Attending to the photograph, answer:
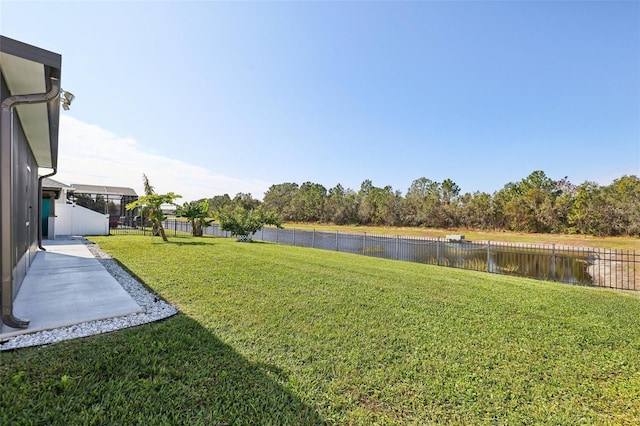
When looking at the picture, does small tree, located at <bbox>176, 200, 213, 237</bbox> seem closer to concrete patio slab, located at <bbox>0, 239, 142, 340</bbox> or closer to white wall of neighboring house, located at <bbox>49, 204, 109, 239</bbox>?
white wall of neighboring house, located at <bbox>49, 204, 109, 239</bbox>

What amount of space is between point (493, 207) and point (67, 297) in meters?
42.9

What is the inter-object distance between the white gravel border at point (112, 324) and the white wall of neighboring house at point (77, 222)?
1343cm

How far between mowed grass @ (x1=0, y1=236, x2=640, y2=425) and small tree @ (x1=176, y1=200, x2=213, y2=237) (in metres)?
13.7

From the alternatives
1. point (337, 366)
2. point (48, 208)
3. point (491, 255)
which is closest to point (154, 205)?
point (48, 208)

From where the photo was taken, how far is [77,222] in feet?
50.1

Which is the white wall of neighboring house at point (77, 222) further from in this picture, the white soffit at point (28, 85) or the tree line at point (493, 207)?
the white soffit at point (28, 85)

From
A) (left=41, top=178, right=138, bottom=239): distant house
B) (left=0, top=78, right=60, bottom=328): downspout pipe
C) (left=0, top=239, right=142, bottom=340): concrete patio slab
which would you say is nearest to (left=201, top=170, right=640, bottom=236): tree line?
(left=41, top=178, right=138, bottom=239): distant house

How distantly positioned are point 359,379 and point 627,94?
21.7 metres

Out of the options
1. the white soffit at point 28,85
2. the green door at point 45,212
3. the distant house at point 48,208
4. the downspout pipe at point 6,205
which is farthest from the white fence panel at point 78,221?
the downspout pipe at point 6,205

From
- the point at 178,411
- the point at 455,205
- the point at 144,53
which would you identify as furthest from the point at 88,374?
the point at 455,205

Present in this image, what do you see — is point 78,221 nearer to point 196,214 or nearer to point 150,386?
point 196,214

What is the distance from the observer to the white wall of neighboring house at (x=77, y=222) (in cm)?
1480

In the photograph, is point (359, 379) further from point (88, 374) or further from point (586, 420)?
point (88, 374)

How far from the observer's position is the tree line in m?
28.2
